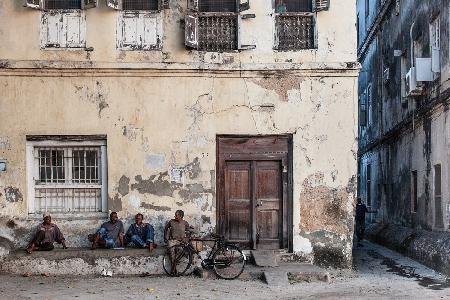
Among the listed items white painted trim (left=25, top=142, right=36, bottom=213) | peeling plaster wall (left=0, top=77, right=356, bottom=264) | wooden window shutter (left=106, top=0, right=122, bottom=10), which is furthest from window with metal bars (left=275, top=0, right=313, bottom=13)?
white painted trim (left=25, top=142, right=36, bottom=213)

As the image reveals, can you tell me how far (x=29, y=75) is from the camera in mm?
13562

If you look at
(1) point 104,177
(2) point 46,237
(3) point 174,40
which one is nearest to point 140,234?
(1) point 104,177

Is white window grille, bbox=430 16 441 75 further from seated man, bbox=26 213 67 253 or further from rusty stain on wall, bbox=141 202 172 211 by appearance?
seated man, bbox=26 213 67 253

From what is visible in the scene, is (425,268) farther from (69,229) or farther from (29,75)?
(29,75)

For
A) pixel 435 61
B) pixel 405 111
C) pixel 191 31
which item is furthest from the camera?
pixel 405 111

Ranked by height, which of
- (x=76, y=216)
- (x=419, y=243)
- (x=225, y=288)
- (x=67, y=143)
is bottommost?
(x=225, y=288)

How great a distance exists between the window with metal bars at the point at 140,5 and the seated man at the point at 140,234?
14.4 ft

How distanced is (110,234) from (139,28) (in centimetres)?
437

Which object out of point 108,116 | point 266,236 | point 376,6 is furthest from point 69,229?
point 376,6

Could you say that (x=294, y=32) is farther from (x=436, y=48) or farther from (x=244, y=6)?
(x=436, y=48)

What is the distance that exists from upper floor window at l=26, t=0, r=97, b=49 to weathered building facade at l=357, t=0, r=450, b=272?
7867 mm

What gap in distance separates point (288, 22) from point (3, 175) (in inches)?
270

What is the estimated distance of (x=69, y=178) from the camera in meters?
13.8

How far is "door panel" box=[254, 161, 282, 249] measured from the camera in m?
13.8
